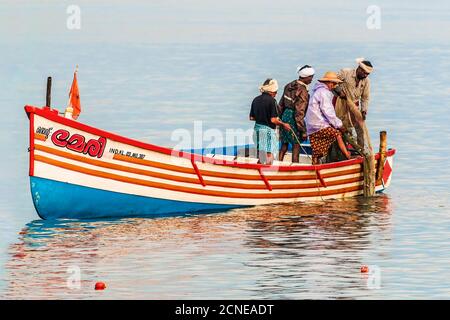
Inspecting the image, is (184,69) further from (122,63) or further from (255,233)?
(255,233)

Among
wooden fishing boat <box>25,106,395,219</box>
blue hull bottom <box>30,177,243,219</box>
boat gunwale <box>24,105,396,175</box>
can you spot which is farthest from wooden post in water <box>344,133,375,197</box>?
blue hull bottom <box>30,177,243,219</box>

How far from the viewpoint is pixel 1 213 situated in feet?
96.0

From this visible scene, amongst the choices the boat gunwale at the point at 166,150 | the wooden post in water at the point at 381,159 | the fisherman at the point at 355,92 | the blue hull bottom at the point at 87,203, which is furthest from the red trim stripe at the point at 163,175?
the wooden post in water at the point at 381,159

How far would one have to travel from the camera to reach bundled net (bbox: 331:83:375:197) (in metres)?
30.4

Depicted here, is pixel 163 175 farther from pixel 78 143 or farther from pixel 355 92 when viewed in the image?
pixel 355 92

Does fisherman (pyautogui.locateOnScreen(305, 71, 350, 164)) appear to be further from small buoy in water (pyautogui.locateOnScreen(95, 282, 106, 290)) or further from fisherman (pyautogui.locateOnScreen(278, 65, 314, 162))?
small buoy in water (pyautogui.locateOnScreen(95, 282, 106, 290))

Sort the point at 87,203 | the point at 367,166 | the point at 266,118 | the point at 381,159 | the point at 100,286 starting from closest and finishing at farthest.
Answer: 1. the point at 100,286
2. the point at 87,203
3. the point at 266,118
4. the point at 367,166
5. the point at 381,159

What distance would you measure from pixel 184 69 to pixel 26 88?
11.6 m

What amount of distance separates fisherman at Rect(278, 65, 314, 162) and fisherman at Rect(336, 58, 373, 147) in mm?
801

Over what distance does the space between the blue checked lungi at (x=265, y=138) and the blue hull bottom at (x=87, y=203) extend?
1970 millimetres

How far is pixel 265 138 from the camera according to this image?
2908 centimetres

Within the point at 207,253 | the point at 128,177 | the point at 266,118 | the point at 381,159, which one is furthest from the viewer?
the point at 381,159

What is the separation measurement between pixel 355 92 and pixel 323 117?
1438 millimetres

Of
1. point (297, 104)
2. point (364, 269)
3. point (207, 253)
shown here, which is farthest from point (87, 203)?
point (364, 269)
